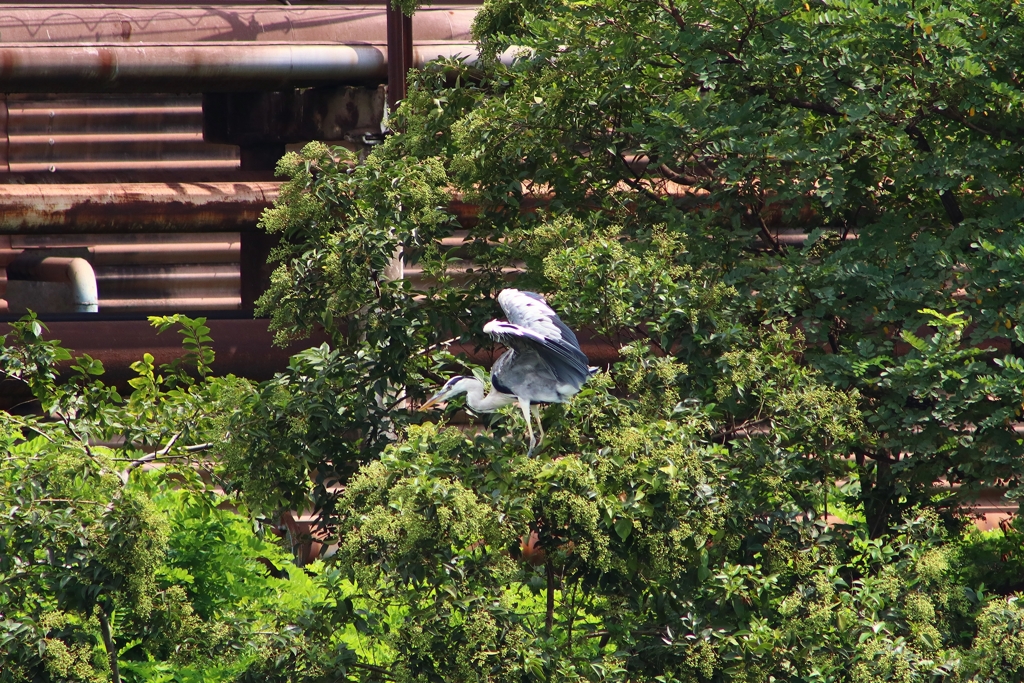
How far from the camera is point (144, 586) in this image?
213 inches

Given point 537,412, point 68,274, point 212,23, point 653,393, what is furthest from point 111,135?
point 537,412

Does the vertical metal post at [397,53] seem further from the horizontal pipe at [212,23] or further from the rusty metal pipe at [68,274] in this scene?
the rusty metal pipe at [68,274]

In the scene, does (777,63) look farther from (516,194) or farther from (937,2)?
(516,194)

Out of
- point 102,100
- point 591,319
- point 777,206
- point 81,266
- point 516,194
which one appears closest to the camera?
point 591,319

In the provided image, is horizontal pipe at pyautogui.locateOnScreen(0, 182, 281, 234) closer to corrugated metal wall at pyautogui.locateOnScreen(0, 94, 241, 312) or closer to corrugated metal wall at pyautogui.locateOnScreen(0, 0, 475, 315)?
corrugated metal wall at pyautogui.locateOnScreen(0, 0, 475, 315)

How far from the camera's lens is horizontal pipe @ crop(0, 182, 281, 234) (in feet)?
34.5

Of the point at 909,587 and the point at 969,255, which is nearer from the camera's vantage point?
the point at 909,587

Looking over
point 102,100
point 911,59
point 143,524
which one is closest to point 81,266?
point 102,100

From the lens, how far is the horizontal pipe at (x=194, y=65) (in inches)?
396

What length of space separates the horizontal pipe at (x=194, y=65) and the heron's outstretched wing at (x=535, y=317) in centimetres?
549

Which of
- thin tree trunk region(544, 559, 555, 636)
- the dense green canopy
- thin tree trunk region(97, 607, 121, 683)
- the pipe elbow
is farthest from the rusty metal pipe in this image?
thin tree trunk region(544, 559, 555, 636)

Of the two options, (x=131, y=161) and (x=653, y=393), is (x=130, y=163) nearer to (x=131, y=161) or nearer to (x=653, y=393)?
(x=131, y=161)

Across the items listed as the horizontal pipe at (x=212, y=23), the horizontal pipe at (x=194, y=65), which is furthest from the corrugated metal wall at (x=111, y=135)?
the horizontal pipe at (x=194, y=65)

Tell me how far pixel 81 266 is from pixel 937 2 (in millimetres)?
11199
